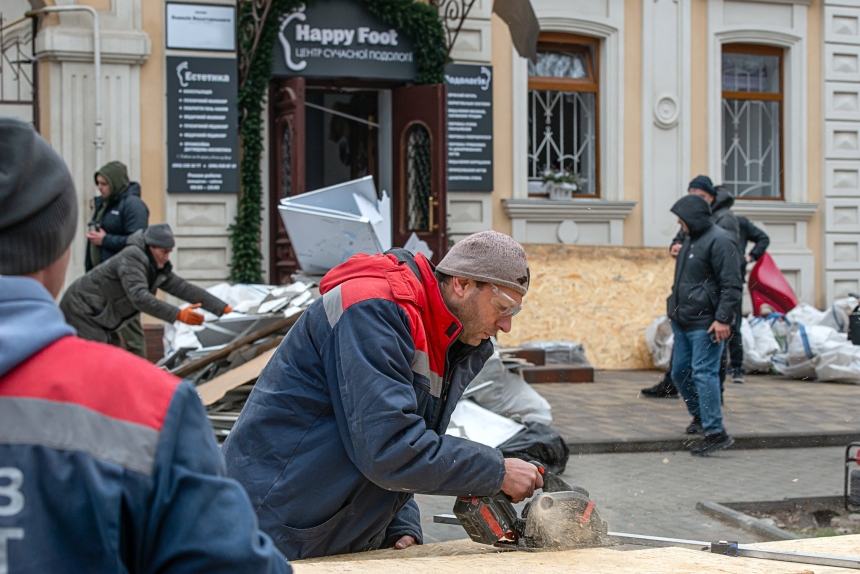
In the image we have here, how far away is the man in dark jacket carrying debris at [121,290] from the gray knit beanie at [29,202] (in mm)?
6712

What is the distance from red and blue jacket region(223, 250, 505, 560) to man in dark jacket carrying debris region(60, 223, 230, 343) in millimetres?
5281

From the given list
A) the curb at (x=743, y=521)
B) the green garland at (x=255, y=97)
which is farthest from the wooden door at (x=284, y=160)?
the curb at (x=743, y=521)

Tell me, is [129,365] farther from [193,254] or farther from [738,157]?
[738,157]

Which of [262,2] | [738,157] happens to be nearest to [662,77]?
[738,157]

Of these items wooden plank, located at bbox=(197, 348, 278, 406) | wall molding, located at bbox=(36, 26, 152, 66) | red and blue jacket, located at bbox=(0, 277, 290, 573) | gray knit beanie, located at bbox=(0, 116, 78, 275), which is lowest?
wooden plank, located at bbox=(197, 348, 278, 406)

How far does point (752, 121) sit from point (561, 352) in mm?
5153

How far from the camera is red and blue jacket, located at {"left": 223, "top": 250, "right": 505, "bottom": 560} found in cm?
267

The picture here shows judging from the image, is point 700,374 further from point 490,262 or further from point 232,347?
point 490,262

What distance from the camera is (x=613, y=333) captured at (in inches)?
520

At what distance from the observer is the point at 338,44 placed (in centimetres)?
1229

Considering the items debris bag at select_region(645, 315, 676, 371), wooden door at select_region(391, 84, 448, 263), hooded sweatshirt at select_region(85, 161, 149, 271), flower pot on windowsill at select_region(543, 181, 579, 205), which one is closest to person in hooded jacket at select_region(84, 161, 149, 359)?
hooded sweatshirt at select_region(85, 161, 149, 271)

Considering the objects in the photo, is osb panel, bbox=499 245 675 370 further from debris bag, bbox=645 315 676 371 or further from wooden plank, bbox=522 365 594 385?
wooden plank, bbox=522 365 594 385

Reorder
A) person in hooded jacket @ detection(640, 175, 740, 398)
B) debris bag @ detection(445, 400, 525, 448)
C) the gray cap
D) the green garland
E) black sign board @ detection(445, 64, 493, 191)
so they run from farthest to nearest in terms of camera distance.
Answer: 1. black sign board @ detection(445, 64, 493, 191)
2. the green garland
3. person in hooded jacket @ detection(640, 175, 740, 398)
4. the gray cap
5. debris bag @ detection(445, 400, 525, 448)

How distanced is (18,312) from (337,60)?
11431 mm
